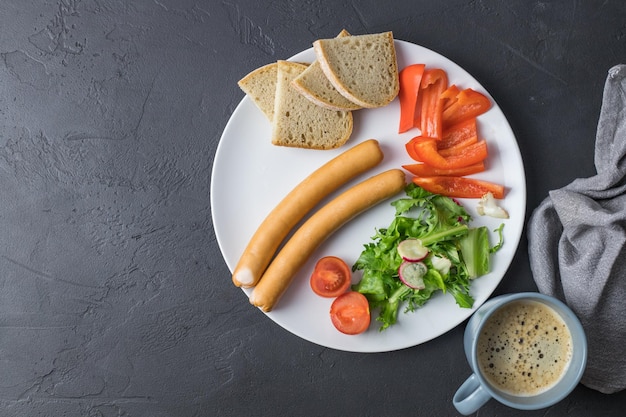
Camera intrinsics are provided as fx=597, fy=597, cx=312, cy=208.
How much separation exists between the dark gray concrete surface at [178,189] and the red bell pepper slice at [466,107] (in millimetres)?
196

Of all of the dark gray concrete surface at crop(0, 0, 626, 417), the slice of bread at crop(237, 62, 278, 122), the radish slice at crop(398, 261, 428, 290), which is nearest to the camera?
the radish slice at crop(398, 261, 428, 290)

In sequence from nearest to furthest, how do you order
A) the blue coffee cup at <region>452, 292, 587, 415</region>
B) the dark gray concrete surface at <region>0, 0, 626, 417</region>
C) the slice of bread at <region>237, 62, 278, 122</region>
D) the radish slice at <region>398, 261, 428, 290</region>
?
the blue coffee cup at <region>452, 292, 587, 415</region>
the radish slice at <region>398, 261, 428, 290</region>
the slice of bread at <region>237, 62, 278, 122</region>
the dark gray concrete surface at <region>0, 0, 626, 417</region>

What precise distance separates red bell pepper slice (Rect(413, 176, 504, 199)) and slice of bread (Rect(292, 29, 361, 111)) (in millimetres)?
390

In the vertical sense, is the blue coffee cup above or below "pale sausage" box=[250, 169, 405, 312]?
below

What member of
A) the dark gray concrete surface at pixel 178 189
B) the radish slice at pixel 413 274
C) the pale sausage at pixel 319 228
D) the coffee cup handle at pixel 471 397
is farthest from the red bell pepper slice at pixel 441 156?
the coffee cup handle at pixel 471 397

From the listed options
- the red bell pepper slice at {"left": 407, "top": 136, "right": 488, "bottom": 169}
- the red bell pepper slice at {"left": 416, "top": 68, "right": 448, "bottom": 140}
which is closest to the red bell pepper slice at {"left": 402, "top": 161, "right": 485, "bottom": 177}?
the red bell pepper slice at {"left": 407, "top": 136, "right": 488, "bottom": 169}

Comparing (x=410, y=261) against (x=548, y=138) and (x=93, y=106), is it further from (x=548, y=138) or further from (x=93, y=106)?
(x=93, y=106)

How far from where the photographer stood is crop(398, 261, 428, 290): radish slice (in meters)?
2.17

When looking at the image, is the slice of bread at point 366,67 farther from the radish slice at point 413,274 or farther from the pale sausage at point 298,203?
the radish slice at point 413,274

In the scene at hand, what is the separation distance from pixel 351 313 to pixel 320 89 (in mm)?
846

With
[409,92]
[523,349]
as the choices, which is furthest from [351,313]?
[409,92]

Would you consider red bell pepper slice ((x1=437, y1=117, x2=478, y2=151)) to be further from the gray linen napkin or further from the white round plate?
the gray linen napkin

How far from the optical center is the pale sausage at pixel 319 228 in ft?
7.16

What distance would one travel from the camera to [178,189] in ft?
7.92
